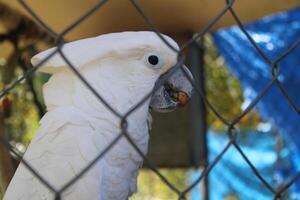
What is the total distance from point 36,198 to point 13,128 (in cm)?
231

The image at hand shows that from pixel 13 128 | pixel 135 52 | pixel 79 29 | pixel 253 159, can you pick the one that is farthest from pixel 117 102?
pixel 253 159

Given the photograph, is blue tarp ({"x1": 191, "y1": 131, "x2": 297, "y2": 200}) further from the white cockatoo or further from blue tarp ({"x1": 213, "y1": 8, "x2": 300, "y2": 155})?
the white cockatoo

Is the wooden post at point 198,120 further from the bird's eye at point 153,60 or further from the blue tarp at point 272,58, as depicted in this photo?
the bird's eye at point 153,60

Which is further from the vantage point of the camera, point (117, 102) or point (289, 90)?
point (289, 90)

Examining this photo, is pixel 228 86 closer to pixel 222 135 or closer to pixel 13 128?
pixel 222 135

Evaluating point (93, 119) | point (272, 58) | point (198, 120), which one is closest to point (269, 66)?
point (272, 58)

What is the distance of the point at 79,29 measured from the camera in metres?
2.09

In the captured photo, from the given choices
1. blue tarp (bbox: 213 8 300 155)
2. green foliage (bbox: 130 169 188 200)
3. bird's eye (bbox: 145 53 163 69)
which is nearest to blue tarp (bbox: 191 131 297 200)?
blue tarp (bbox: 213 8 300 155)

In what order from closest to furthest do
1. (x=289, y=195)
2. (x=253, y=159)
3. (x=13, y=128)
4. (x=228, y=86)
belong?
1. (x=289, y=195)
2. (x=13, y=128)
3. (x=253, y=159)
4. (x=228, y=86)

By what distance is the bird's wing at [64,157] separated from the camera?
3.39 ft

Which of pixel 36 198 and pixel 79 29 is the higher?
pixel 79 29

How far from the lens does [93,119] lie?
1084 mm

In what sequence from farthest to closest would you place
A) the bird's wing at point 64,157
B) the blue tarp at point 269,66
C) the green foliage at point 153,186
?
the green foliage at point 153,186 < the blue tarp at point 269,66 < the bird's wing at point 64,157

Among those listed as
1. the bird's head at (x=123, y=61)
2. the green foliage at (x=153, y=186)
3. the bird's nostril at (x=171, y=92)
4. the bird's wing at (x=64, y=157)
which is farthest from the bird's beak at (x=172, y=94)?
the green foliage at (x=153, y=186)
